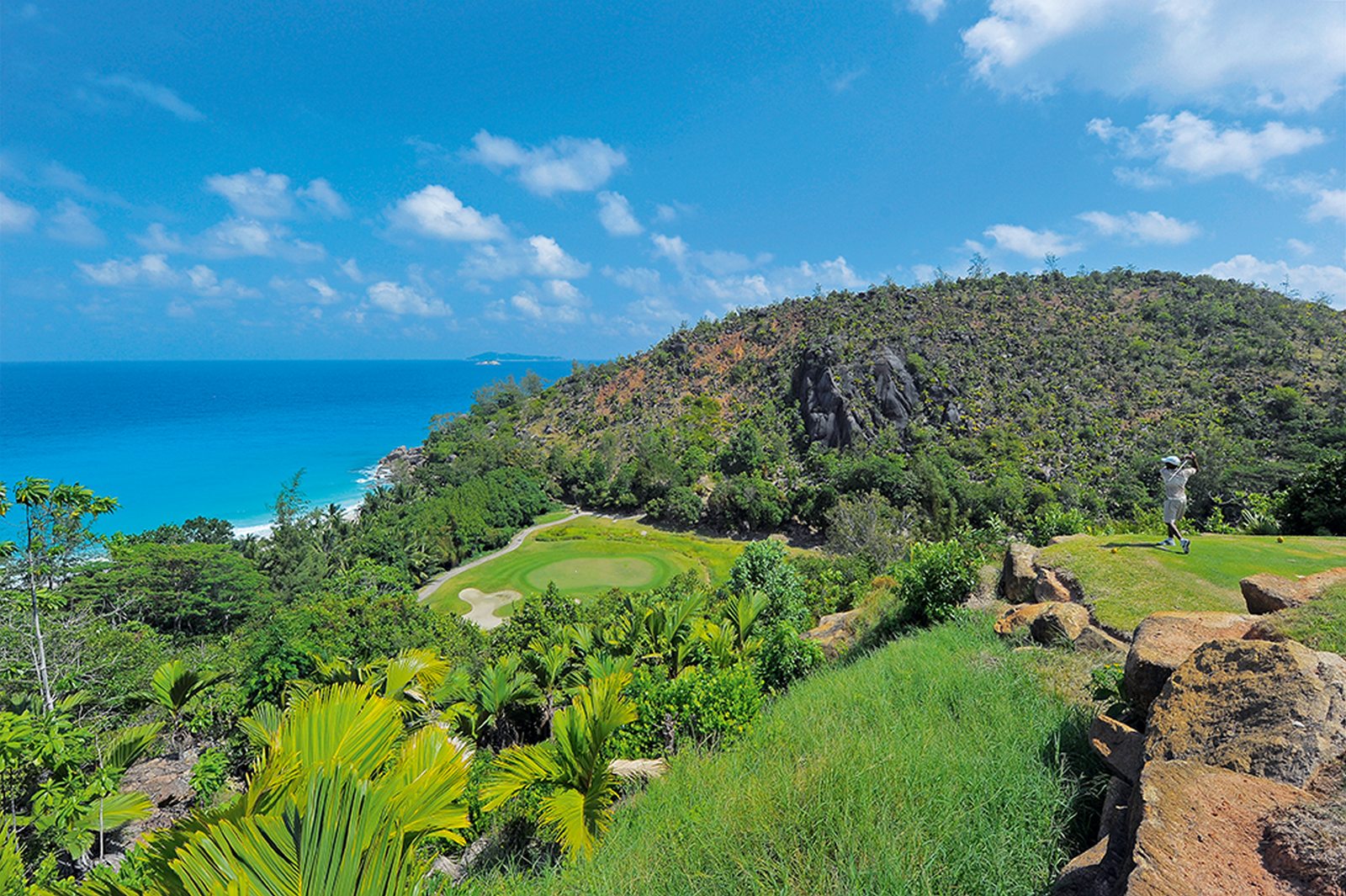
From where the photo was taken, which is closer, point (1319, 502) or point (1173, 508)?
point (1173, 508)

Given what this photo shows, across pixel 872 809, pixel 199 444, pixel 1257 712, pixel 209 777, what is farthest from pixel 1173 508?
pixel 199 444

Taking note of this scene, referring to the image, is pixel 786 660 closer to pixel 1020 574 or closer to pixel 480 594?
pixel 1020 574

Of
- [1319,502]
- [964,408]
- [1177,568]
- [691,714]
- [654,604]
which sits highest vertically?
[964,408]

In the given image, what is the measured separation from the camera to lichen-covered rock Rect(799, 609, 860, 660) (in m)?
9.71

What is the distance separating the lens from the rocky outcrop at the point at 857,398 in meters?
51.9

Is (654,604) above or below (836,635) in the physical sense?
below

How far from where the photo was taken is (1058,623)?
234 inches

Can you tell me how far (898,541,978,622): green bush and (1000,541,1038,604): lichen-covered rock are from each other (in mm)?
579

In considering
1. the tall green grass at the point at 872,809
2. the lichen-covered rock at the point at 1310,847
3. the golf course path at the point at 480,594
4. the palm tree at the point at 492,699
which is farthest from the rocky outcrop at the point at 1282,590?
the golf course path at the point at 480,594

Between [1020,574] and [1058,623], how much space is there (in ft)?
9.61

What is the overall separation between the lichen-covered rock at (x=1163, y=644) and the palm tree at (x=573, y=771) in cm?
370

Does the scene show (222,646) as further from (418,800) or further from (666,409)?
(666,409)

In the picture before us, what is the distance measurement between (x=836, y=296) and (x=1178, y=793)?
79389 mm

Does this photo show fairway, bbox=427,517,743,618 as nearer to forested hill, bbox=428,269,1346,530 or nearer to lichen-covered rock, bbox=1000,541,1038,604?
forested hill, bbox=428,269,1346,530
